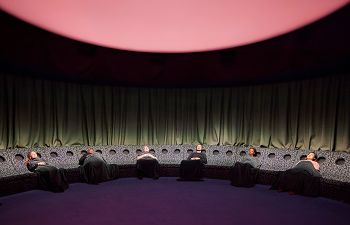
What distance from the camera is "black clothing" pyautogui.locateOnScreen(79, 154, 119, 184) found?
7.15 m

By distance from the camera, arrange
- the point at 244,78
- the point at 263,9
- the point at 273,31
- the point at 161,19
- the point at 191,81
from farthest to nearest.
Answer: the point at 191,81 → the point at 244,78 → the point at 273,31 → the point at 161,19 → the point at 263,9

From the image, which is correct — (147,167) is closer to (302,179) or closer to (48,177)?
(48,177)

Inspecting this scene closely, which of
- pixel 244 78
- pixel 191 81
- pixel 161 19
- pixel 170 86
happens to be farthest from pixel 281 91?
pixel 161 19

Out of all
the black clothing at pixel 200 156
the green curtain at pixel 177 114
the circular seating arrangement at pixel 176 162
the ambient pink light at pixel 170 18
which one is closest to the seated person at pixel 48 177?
the circular seating arrangement at pixel 176 162

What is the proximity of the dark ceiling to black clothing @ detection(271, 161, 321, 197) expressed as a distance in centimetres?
234

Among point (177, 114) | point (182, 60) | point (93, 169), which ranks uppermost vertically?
point (182, 60)

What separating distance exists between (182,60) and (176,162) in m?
2.91

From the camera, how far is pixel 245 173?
7086 mm

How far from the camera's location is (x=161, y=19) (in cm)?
543

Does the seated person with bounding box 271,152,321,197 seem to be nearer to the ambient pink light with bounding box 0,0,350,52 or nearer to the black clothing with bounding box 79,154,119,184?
the ambient pink light with bounding box 0,0,350,52

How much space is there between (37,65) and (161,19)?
3.25 metres

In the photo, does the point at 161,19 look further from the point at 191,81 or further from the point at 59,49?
the point at 191,81

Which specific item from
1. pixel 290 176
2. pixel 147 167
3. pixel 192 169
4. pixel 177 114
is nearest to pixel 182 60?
pixel 177 114

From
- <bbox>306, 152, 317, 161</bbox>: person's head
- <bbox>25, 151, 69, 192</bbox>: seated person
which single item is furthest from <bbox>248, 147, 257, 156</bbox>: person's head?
<bbox>25, 151, 69, 192</bbox>: seated person
